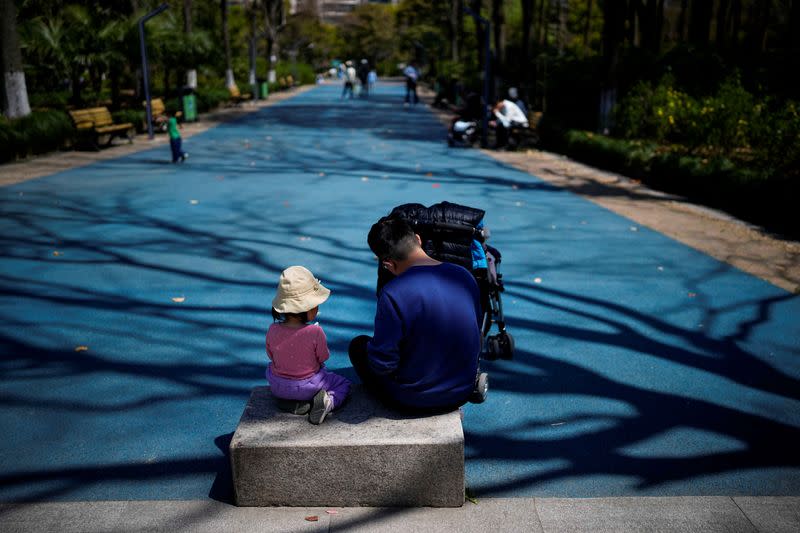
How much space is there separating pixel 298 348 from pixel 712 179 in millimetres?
9602

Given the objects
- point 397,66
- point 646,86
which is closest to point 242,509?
point 646,86

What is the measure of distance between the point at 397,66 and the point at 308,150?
83.4 meters

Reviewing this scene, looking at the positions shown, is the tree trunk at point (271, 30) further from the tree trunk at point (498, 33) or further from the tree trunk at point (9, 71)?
the tree trunk at point (9, 71)

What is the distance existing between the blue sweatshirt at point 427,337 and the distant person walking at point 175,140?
12.9m

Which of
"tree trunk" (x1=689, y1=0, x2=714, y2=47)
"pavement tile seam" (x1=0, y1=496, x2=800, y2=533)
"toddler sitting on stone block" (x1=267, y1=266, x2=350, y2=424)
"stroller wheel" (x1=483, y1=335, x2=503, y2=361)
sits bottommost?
"pavement tile seam" (x1=0, y1=496, x2=800, y2=533)

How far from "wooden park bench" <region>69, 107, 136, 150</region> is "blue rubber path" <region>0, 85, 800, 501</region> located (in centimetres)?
661

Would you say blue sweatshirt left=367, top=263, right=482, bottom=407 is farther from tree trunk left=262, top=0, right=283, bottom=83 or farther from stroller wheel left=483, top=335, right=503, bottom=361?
tree trunk left=262, top=0, right=283, bottom=83

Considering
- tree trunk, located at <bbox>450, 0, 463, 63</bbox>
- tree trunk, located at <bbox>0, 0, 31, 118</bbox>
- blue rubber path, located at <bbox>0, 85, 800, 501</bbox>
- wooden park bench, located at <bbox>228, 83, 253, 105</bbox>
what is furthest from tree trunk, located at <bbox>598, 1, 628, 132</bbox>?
tree trunk, located at <bbox>450, 0, 463, 63</bbox>

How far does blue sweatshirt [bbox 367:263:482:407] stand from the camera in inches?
136

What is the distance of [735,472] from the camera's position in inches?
155

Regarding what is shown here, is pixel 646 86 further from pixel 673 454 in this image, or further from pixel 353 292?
pixel 673 454

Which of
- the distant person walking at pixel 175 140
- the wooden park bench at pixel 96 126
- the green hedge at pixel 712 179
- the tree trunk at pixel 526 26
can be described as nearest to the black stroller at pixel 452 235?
the green hedge at pixel 712 179

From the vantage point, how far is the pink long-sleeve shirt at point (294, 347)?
379 cm

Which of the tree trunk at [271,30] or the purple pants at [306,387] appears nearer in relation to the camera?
the purple pants at [306,387]
